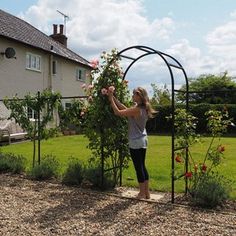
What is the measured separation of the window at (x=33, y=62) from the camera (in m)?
24.6

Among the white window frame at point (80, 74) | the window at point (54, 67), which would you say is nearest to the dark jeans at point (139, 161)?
the window at point (54, 67)

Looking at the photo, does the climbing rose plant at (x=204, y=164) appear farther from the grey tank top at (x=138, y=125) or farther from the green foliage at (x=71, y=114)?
the green foliage at (x=71, y=114)

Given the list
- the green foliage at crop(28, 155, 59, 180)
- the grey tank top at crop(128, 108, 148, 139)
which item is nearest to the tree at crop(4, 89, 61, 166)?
the green foliage at crop(28, 155, 59, 180)

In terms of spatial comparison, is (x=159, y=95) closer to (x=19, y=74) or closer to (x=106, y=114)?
(x=19, y=74)

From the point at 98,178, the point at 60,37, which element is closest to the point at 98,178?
the point at 98,178

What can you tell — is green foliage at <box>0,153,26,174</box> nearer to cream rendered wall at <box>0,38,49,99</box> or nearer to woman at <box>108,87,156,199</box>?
woman at <box>108,87,156,199</box>

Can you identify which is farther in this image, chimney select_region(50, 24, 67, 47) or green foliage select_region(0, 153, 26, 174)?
chimney select_region(50, 24, 67, 47)

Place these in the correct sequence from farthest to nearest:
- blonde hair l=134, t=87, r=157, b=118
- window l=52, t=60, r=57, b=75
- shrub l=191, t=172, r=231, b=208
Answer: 1. window l=52, t=60, r=57, b=75
2. blonde hair l=134, t=87, r=157, b=118
3. shrub l=191, t=172, r=231, b=208

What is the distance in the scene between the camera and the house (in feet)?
73.2

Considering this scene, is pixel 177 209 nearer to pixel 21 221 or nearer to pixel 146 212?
pixel 146 212

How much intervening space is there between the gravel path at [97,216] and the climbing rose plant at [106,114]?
38.0 inches

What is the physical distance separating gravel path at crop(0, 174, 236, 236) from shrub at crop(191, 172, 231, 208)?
7.2 inches

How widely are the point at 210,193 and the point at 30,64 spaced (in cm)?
2015

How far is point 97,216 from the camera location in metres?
6.02
